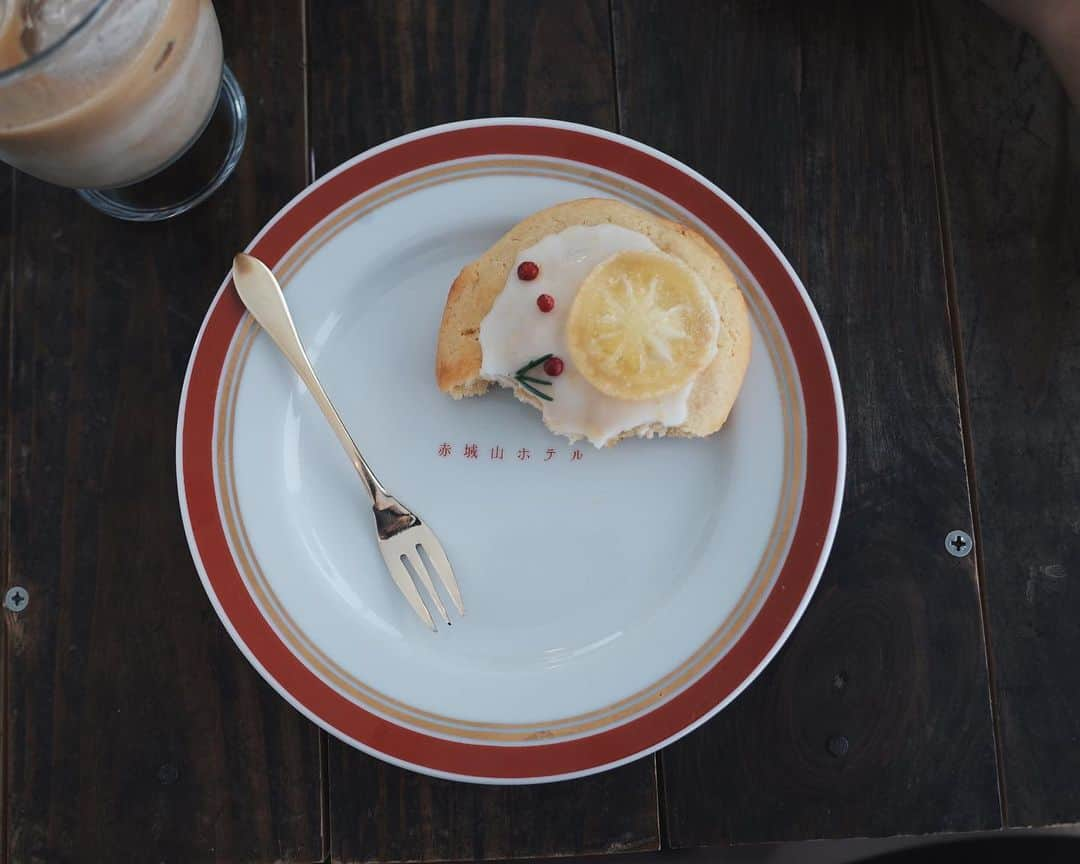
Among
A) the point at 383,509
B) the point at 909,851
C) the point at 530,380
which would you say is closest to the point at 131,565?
the point at 383,509

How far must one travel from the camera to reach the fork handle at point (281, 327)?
1622mm

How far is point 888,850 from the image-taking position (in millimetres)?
1902

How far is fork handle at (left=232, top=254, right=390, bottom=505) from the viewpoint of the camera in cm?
162

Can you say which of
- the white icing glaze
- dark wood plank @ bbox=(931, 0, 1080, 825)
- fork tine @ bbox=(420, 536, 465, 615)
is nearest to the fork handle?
fork tine @ bbox=(420, 536, 465, 615)

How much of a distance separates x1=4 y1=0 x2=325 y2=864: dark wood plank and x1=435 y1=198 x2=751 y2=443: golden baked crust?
42 centimetres

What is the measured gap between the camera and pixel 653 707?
156cm

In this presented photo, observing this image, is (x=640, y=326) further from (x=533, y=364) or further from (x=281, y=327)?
(x=281, y=327)

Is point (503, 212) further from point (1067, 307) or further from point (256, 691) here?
point (1067, 307)

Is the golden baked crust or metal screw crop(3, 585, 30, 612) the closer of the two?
the golden baked crust

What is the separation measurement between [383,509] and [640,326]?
53 cm

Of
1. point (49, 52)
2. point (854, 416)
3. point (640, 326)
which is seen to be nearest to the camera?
point (49, 52)

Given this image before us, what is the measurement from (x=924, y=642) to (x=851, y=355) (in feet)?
1.71

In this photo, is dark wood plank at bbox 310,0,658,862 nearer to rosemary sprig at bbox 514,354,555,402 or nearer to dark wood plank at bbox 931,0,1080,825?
rosemary sprig at bbox 514,354,555,402

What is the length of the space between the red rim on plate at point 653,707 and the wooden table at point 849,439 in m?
0.14
